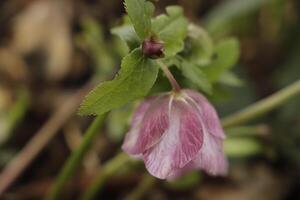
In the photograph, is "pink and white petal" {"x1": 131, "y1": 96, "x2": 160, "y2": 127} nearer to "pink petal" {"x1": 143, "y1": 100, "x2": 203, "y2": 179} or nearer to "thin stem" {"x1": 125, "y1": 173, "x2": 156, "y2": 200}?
"pink petal" {"x1": 143, "y1": 100, "x2": 203, "y2": 179}

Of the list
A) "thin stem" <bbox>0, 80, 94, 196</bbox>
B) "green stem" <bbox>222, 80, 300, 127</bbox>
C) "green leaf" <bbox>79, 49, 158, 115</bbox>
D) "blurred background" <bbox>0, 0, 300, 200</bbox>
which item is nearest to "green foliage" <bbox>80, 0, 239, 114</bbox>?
"green leaf" <bbox>79, 49, 158, 115</bbox>

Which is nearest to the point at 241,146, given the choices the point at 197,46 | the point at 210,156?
the point at 197,46

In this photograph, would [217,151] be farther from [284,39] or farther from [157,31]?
[284,39]

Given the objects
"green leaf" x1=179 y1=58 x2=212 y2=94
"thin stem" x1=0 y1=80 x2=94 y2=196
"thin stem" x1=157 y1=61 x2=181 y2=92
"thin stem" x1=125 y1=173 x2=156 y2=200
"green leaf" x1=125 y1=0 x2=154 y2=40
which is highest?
"green leaf" x1=125 y1=0 x2=154 y2=40

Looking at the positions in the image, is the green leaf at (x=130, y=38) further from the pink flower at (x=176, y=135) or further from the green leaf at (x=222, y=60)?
the green leaf at (x=222, y=60)

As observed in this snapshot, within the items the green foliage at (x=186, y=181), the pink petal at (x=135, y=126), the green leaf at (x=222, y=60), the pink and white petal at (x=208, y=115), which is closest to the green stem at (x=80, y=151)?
the pink petal at (x=135, y=126)

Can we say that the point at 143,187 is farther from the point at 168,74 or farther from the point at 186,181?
the point at 168,74
